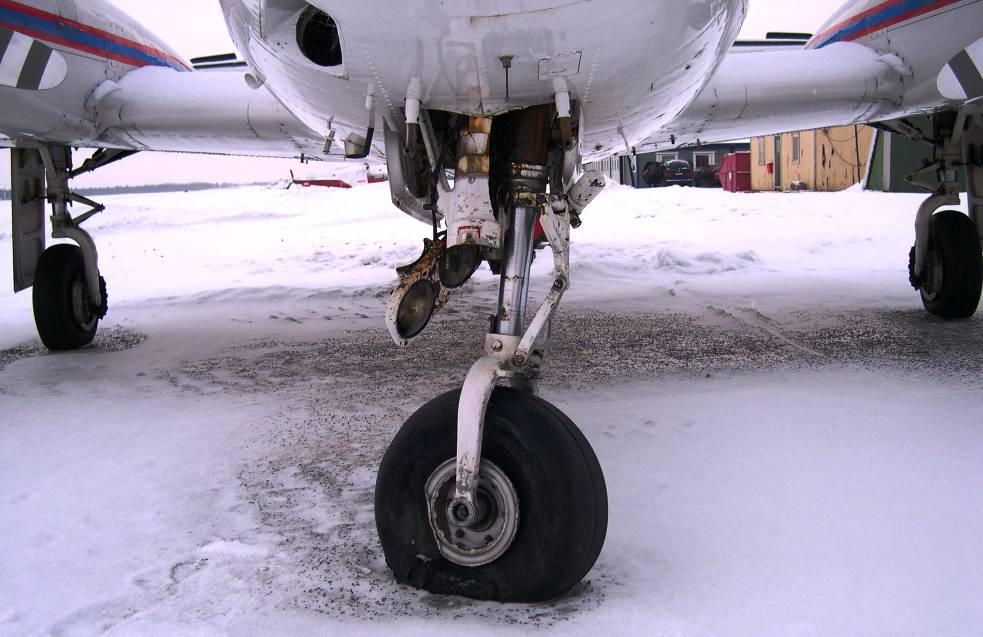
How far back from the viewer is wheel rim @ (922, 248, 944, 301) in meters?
4.83

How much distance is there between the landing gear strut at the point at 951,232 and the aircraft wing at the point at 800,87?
851 millimetres

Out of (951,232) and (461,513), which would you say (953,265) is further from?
(461,513)

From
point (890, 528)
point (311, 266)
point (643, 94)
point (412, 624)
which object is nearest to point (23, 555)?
point (412, 624)

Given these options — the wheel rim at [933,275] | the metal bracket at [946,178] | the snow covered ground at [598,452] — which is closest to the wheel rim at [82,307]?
the snow covered ground at [598,452]

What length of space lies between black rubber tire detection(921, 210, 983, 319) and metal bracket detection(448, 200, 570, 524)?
3.83 metres

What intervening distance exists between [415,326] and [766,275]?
6161 mm

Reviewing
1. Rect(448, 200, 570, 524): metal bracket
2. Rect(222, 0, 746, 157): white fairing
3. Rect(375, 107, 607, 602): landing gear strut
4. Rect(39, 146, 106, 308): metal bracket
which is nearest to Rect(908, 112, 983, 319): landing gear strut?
Rect(222, 0, 746, 157): white fairing

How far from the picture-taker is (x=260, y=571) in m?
1.86

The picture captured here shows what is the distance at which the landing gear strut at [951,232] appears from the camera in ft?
15.0

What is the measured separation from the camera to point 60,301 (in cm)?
479

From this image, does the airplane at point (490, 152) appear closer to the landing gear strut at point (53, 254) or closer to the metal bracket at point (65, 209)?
the metal bracket at point (65, 209)

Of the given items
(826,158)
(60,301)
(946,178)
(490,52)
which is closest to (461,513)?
(490,52)

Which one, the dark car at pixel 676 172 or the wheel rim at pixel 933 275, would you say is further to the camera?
the dark car at pixel 676 172

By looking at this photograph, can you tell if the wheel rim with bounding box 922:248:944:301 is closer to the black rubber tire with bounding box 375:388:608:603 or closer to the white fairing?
the white fairing
